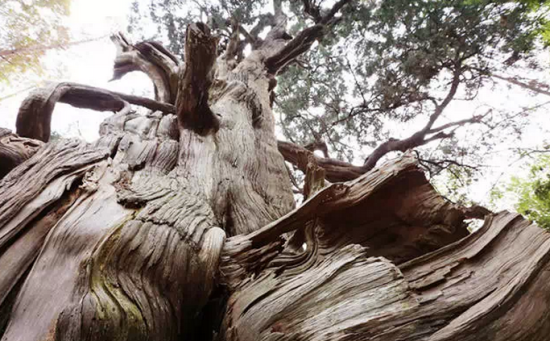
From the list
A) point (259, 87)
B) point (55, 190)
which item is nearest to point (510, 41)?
point (259, 87)

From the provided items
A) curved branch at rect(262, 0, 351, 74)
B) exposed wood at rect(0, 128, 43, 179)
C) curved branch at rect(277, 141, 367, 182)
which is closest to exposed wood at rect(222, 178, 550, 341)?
exposed wood at rect(0, 128, 43, 179)

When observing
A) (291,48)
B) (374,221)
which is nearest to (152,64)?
(291,48)

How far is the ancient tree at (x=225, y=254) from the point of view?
85 centimetres

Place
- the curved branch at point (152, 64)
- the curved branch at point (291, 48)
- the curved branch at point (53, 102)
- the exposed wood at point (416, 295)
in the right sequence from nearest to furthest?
the exposed wood at point (416, 295) < the curved branch at point (53, 102) < the curved branch at point (152, 64) < the curved branch at point (291, 48)

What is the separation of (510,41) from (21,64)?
8463 millimetres

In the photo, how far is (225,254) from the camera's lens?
4.11 ft

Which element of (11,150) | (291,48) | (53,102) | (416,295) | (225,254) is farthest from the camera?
(291,48)

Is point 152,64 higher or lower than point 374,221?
higher

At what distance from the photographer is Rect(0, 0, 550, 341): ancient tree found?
0.85 meters

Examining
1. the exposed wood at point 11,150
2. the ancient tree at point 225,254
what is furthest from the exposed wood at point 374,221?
the exposed wood at point 11,150

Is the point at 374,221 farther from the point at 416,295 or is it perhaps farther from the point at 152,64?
the point at 152,64

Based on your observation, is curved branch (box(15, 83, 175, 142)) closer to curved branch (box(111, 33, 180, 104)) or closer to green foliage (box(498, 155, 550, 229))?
curved branch (box(111, 33, 180, 104))

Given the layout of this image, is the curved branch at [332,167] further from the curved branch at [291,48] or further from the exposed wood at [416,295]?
the exposed wood at [416,295]

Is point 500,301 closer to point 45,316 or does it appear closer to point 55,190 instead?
point 45,316
